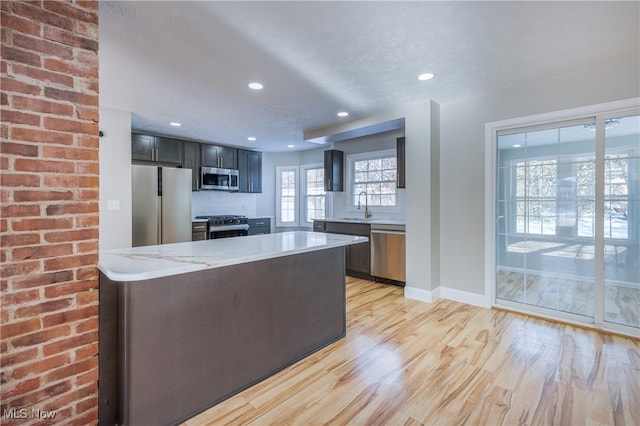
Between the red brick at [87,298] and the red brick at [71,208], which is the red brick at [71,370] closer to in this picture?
the red brick at [87,298]

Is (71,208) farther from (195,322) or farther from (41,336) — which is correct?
(195,322)

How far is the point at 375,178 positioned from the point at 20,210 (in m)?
4.53

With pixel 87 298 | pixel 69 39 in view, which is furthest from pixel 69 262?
pixel 69 39

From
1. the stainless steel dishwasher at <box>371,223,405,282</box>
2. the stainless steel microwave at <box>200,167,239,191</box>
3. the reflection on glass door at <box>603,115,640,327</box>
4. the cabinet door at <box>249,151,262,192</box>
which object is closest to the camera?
the reflection on glass door at <box>603,115,640,327</box>

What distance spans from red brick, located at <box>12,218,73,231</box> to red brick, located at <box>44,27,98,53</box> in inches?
33.5

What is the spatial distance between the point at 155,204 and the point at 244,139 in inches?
79.8

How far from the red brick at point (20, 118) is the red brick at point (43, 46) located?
0.98 ft

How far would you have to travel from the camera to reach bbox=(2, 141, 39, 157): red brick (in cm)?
134

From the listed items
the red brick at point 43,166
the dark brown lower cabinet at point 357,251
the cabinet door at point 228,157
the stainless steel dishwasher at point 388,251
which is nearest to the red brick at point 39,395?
the red brick at point 43,166

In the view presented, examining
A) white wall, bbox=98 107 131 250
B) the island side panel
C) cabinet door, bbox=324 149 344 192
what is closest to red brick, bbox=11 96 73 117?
the island side panel

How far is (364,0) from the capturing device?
182cm

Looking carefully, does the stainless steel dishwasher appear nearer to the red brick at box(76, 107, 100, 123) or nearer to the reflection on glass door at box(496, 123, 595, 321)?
the reflection on glass door at box(496, 123, 595, 321)

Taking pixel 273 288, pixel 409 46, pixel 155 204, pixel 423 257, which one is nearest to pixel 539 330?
pixel 423 257

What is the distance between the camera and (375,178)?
5254mm
